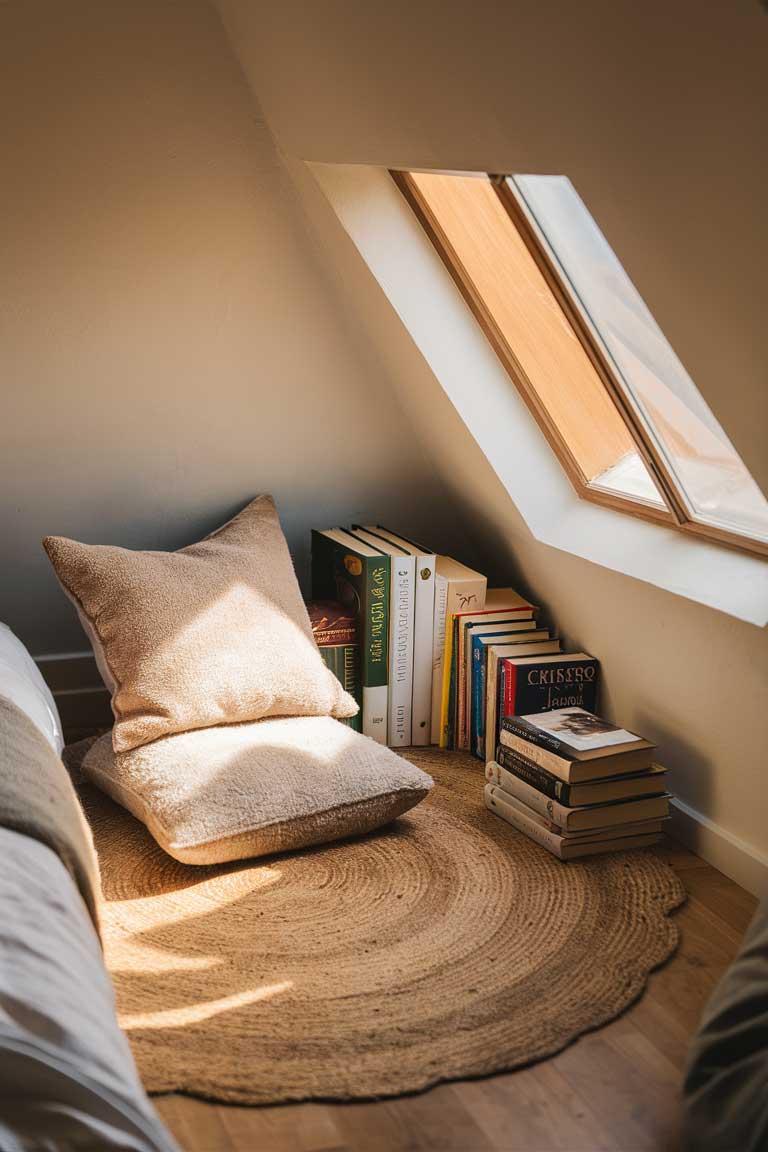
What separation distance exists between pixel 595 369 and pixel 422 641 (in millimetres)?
944

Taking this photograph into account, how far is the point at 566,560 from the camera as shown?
2.99 m

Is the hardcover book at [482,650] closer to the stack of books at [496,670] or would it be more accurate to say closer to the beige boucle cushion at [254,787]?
the stack of books at [496,670]

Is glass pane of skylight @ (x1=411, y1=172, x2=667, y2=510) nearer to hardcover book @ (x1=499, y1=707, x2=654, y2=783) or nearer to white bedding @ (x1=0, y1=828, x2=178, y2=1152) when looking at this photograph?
hardcover book @ (x1=499, y1=707, x2=654, y2=783)

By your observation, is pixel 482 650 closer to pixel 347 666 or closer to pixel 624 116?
pixel 347 666

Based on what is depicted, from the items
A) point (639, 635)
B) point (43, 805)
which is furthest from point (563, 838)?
point (43, 805)

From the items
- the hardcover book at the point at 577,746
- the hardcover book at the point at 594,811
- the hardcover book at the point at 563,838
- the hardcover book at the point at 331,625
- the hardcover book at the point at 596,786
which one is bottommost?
the hardcover book at the point at 563,838

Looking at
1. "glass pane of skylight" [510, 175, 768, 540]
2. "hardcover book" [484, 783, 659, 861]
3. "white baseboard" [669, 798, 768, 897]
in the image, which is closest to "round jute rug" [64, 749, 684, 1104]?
"hardcover book" [484, 783, 659, 861]

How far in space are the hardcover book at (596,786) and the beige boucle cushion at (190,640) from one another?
58cm

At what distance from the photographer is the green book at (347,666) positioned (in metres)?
3.16

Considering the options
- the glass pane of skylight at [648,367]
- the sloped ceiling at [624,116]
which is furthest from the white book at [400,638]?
the sloped ceiling at [624,116]

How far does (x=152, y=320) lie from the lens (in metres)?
3.05

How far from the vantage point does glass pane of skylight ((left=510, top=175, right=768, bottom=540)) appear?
2.34 metres

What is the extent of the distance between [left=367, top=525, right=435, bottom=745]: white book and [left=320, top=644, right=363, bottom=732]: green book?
162mm

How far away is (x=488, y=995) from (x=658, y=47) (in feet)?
5.21
